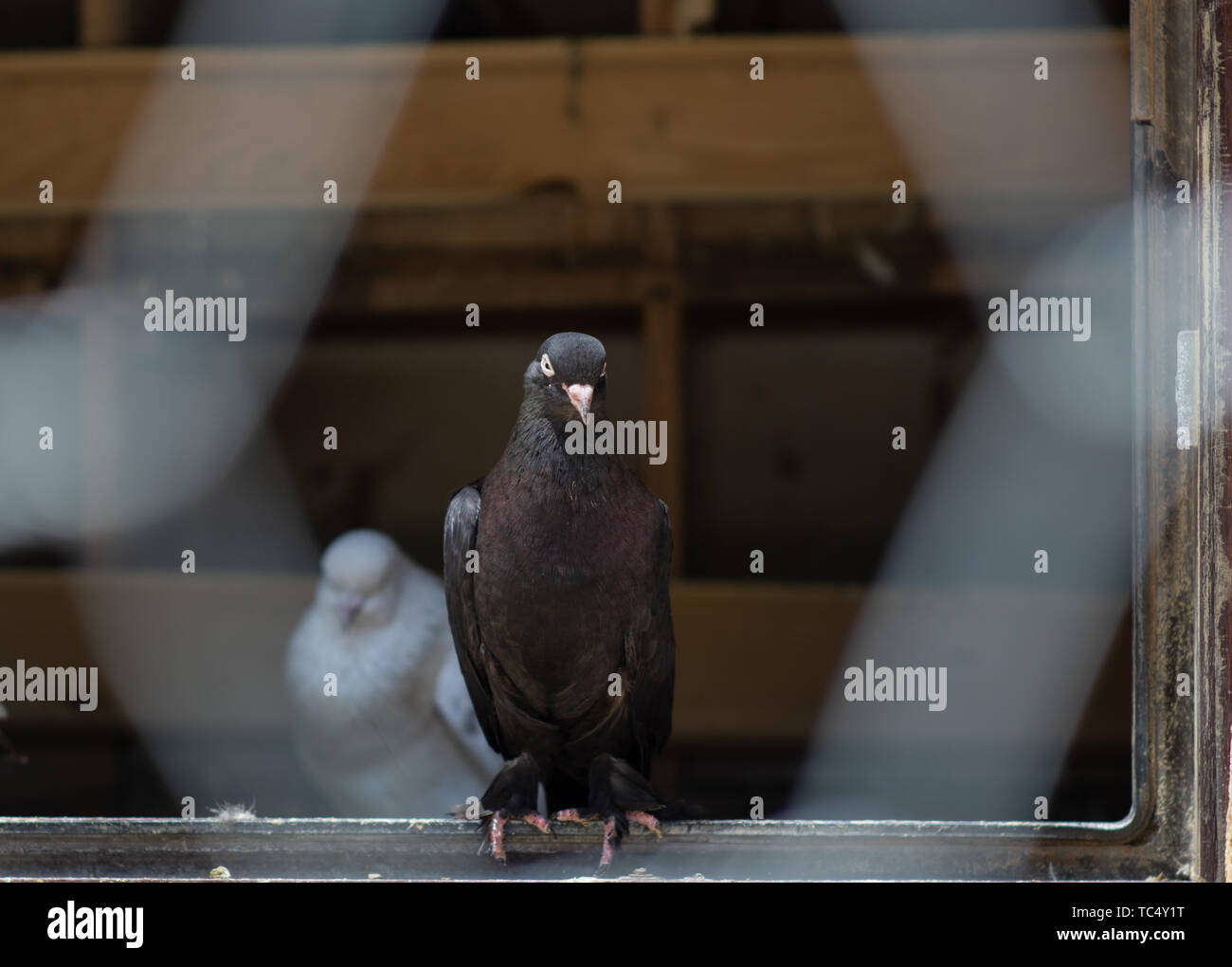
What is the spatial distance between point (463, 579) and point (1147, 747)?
69 centimetres

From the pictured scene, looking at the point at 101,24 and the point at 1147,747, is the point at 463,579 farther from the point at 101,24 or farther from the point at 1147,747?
the point at 101,24

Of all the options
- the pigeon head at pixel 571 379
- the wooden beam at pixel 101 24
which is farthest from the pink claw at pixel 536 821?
the wooden beam at pixel 101 24

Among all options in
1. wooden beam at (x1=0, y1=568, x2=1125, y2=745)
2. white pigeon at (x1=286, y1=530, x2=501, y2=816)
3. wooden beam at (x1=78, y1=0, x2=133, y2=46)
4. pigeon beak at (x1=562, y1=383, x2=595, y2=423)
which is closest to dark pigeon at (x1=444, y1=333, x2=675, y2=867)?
pigeon beak at (x1=562, y1=383, x2=595, y2=423)

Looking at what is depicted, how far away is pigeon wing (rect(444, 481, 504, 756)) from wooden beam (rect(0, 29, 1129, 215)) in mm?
770

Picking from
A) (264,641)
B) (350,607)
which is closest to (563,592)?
(350,607)

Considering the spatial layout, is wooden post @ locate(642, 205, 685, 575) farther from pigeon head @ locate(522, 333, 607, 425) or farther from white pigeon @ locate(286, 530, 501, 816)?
pigeon head @ locate(522, 333, 607, 425)

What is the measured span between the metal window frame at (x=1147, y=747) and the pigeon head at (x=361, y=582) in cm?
77

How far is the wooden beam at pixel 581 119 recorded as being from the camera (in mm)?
1679
